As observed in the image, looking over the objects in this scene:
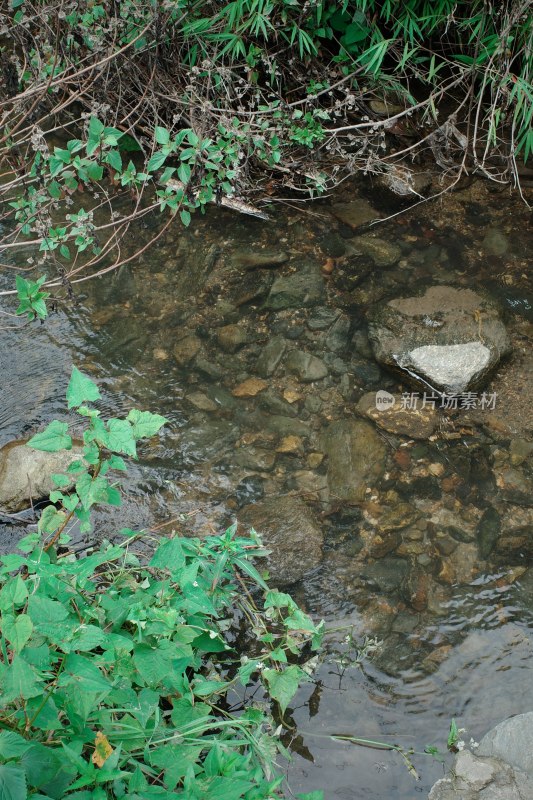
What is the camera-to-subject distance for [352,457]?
3242mm

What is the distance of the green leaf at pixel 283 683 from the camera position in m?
2.16

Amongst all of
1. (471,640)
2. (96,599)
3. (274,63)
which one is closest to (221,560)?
(96,599)

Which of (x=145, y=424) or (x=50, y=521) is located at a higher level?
(x=145, y=424)

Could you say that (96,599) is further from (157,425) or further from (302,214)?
(302,214)

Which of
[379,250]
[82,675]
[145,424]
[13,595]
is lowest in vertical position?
[379,250]

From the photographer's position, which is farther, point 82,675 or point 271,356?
point 271,356

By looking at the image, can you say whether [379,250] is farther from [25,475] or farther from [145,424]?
[145,424]

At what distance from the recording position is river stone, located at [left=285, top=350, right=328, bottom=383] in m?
3.54

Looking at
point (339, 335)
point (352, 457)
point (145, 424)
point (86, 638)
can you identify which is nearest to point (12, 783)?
point (86, 638)

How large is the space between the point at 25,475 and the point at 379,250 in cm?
232

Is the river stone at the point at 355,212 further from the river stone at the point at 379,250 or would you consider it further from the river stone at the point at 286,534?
the river stone at the point at 286,534

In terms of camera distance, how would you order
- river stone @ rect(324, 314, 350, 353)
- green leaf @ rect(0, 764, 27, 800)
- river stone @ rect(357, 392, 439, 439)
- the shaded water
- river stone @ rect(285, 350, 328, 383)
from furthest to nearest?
river stone @ rect(324, 314, 350, 353)
river stone @ rect(285, 350, 328, 383)
river stone @ rect(357, 392, 439, 439)
the shaded water
green leaf @ rect(0, 764, 27, 800)

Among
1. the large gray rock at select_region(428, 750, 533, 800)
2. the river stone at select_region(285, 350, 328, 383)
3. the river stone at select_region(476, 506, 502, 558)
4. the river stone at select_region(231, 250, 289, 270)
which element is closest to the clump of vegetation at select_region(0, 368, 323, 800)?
the large gray rock at select_region(428, 750, 533, 800)

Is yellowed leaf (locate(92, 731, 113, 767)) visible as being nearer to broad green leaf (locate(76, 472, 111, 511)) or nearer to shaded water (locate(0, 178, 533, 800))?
broad green leaf (locate(76, 472, 111, 511))
